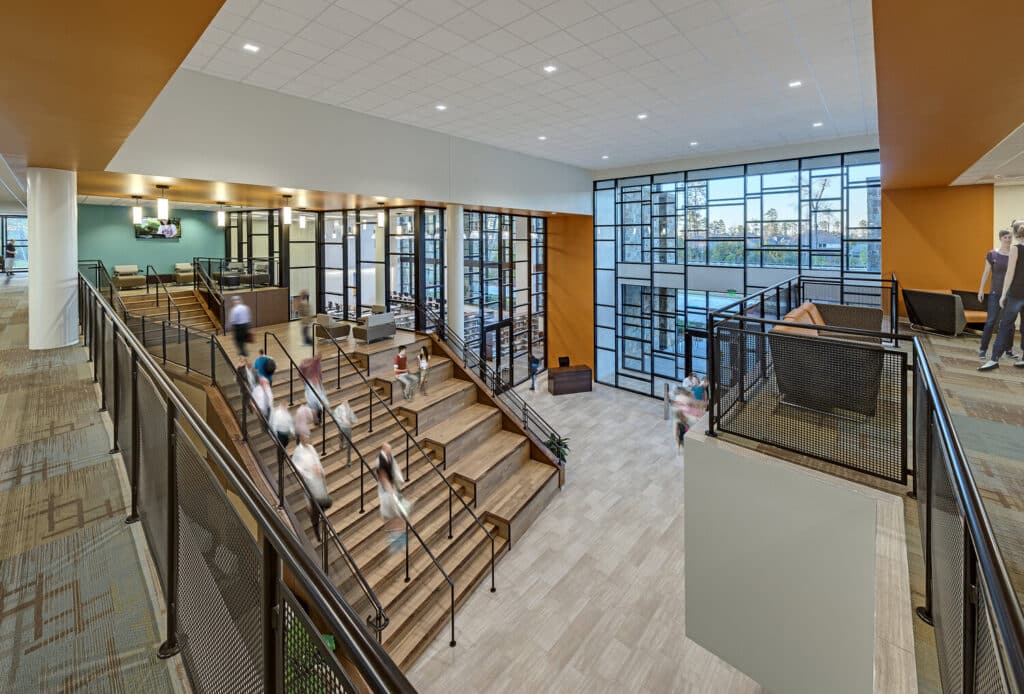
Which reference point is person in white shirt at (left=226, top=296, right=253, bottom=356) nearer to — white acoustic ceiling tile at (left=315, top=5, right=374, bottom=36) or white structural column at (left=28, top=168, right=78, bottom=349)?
white structural column at (left=28, top=168, right=78, bottom=349)

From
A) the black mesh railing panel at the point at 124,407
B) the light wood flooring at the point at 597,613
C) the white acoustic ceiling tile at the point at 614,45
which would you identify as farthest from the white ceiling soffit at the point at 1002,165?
the black mesh railing panel at the point at 124,407

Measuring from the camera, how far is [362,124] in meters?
9.43

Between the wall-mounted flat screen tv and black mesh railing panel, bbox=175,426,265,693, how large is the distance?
21833mm

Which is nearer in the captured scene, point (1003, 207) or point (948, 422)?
point (948, 422)

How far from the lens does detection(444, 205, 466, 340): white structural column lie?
41.8 feet

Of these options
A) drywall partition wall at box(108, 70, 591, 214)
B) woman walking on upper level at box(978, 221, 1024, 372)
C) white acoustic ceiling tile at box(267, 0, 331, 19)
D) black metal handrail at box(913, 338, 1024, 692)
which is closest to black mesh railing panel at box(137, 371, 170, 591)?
black metal handrail at box(913, 338, 1024, 692)

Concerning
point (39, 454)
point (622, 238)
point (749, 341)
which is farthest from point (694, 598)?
point (622, 238)

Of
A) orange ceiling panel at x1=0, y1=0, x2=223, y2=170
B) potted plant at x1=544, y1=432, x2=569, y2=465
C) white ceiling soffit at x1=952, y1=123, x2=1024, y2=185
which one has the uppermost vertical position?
white ceiling soffit at x1=952, y1=123, x2=1024, y2=185

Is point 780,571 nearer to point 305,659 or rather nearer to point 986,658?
point 986,658

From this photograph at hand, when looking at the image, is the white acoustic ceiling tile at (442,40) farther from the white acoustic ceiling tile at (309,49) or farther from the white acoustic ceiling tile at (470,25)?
the white acoustic ceiling tile at (309,49)

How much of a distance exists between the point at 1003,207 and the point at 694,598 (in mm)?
10399

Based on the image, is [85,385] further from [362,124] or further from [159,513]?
[362,124]

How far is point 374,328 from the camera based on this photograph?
38.9ft

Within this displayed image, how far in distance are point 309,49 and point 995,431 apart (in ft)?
26.9
